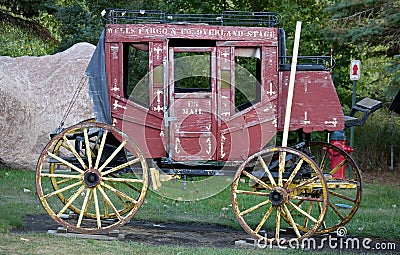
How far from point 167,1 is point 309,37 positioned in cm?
353

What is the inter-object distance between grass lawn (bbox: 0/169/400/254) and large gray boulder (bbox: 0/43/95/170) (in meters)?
0.49

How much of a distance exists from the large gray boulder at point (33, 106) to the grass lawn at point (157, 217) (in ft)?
1.60

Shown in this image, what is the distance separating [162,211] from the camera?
10.7 metres

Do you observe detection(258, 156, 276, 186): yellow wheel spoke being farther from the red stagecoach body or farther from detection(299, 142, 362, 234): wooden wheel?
detection(299, 142, 362, 234): wooden wheel

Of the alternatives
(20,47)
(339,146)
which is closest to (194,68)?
(339,146)

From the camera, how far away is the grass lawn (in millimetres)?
7691

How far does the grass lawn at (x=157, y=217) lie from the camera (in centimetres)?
769

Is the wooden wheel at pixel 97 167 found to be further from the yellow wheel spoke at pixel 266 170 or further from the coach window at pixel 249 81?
the coach window at pixel 249 81

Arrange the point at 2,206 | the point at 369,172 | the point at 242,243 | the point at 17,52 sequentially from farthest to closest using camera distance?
the point at 17,52 → the point at 369,172 → the point at 2,206 → the point at 242,243

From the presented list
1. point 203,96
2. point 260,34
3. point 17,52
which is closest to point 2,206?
point 203,96

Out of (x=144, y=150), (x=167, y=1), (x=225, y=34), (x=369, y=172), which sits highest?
(x=167, y=1)

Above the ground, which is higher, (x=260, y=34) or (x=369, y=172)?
(x=260, y=34)

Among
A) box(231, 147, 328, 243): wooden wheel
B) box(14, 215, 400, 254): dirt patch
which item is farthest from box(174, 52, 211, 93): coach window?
box(231, 147, 328, 243): wooden wheel

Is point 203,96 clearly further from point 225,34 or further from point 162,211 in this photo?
point 162,211
